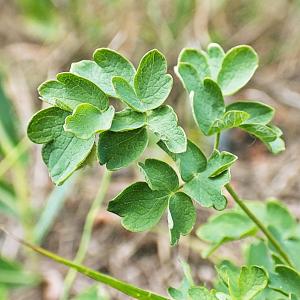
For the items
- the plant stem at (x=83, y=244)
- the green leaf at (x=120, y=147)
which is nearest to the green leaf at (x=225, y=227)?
the green leaf at (x=120, y=147)

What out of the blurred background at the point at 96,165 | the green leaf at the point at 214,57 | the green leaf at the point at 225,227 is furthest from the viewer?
the blurred background at the point at 96,165

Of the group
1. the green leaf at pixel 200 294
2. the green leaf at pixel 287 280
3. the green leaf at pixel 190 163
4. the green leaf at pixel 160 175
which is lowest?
the green leaf at pixel 287 280

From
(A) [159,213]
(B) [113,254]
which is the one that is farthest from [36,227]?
(A) [159,213]

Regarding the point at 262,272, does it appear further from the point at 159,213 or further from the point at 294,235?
the point at 294,235

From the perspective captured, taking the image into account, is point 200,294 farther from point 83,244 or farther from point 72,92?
point 83,244

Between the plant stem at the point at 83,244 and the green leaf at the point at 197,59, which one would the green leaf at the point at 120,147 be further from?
the plant stem at the point at 83,244

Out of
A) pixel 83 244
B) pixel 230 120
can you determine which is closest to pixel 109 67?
pixel 230 120
